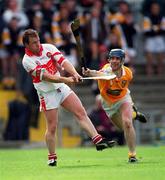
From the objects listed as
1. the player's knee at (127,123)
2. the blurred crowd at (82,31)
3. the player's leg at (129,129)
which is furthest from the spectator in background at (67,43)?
the player's knee at (127,123)

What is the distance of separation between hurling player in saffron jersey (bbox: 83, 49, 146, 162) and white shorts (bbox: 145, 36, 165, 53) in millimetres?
11957

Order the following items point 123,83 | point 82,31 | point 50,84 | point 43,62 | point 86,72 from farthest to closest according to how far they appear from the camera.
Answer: point 82,31 → point 123,83 → point 86,72 → point 50,84 → point 43,62

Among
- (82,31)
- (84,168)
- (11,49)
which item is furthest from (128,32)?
(84,168)

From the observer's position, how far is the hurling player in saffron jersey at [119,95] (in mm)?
16203

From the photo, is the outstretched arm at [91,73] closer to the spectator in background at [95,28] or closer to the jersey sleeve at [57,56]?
the jersey sleeve at [57,56]

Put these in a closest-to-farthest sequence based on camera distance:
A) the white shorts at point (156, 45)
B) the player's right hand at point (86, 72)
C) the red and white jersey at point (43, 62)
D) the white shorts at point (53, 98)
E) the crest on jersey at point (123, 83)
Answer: the red and white jersey at point (43, 62) → the white shorts at point (53, 98) → the player's right hand at point (86, 72) → the crest on jersey at point (123, 83) → the white shorts at point (156, 45)

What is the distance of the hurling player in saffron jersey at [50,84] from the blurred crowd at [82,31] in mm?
11089

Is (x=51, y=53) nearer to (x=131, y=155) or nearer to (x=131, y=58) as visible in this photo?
(x=131, y=155)

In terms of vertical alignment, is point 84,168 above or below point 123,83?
below

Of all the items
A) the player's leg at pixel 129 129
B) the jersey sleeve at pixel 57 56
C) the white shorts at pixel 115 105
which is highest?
the jersey sleeve at pixel 57 56

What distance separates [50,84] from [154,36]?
527 inches

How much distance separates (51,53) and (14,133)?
35.5ft

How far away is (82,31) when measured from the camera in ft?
91.7

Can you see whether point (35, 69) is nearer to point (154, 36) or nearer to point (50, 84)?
point (50, 84)
